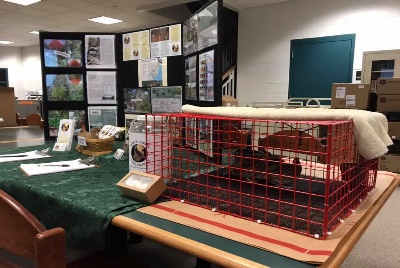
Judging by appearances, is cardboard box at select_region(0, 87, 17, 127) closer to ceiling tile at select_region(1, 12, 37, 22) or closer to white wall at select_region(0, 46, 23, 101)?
ceiling tile at select_region(1, 12, 37, 22)

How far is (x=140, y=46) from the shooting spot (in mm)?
2354

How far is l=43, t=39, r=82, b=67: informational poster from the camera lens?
2.39 meters

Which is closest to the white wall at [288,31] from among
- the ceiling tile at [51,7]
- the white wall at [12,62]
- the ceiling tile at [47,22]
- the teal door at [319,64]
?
the teal door at [319,64]

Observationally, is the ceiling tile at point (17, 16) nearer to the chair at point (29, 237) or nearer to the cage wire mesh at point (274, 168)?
the cage wire mesh at point (274, 168)

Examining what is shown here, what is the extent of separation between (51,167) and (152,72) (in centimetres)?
121

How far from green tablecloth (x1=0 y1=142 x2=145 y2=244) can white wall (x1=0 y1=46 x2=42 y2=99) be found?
10132mm

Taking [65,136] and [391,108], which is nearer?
[65,136]

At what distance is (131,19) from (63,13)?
1284 millimetres

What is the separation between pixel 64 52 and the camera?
2.40 meters

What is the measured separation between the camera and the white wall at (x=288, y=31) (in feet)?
14.2

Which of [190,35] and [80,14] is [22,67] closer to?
[80,14]

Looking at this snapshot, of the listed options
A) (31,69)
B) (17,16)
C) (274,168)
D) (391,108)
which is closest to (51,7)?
(17,16)

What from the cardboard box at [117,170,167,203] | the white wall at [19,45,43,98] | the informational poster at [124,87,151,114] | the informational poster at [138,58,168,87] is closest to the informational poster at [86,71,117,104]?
the informational poster at [124,87,151,114]

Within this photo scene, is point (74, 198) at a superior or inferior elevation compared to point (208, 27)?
inferior
